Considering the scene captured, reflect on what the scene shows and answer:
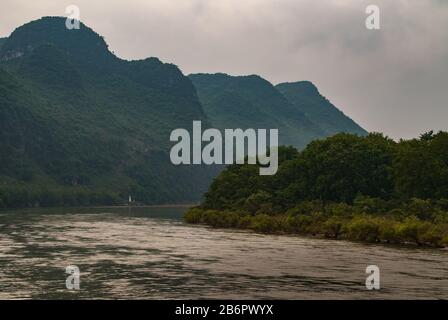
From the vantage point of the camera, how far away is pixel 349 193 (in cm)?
9188

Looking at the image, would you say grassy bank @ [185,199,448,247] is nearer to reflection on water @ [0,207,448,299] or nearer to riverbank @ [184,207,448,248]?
riverbank @ [184,207,448,248]

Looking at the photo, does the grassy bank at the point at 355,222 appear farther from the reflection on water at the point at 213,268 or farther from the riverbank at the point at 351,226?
the reflection on water at the point at 213,268

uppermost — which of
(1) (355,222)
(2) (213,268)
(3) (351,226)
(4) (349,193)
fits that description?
(4) (349,193)

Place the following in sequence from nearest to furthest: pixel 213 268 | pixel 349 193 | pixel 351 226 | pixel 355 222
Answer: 1. pixel 213 268
2. pixel 351 226
3. pixel 355 222
4. pixel 349 193

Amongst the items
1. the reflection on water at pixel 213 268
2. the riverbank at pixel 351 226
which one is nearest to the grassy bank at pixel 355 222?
the riverbank at pixel 351 226

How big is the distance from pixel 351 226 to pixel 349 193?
2478 centimetres

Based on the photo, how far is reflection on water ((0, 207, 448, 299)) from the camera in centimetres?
3241

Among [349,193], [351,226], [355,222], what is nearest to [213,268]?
[351,226]

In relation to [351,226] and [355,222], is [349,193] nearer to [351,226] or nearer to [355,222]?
[355,222]

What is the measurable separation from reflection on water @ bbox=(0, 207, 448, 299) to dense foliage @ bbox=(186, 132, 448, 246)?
6.79m

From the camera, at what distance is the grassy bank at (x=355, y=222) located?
204 feet

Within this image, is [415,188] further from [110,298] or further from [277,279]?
[110,298]
